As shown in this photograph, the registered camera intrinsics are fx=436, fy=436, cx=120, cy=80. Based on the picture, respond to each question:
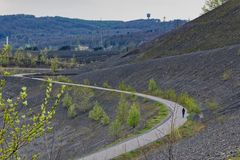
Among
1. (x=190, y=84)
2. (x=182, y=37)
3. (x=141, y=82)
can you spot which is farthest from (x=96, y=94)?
(x=182, y=37)

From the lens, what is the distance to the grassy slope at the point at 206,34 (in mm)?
104000

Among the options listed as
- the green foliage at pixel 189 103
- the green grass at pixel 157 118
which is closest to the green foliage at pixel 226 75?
the green foliage at pixel 189 103

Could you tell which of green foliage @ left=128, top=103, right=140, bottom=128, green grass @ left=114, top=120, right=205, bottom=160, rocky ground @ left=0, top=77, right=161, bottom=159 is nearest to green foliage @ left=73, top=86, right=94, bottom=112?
rocky ground @ left=0, top=77, right=161, bottom=159

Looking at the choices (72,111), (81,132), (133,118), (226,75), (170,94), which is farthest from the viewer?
(72,111)

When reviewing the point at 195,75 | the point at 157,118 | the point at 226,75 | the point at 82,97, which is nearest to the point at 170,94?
the point at 226,75

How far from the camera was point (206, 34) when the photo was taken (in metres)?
113

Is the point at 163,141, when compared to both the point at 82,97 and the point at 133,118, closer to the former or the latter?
the point at 133,118

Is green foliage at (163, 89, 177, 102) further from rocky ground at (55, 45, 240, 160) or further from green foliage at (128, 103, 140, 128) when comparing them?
green foliage at (128, 103, 140, 128)

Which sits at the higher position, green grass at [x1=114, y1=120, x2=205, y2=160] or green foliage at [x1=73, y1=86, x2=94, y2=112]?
green grass at [x1=114, y1=120, x2=205, y2=160]

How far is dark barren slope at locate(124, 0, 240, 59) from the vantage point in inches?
4094

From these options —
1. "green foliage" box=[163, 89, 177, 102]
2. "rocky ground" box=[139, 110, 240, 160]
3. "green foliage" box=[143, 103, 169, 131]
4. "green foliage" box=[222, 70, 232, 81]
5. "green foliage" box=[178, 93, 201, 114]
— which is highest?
"rocky ground" box=[139, 110, 240, 160]

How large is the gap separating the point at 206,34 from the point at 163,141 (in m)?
83.7

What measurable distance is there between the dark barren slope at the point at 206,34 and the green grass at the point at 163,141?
60535 millimetres

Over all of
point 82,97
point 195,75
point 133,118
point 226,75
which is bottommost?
point 82,97
